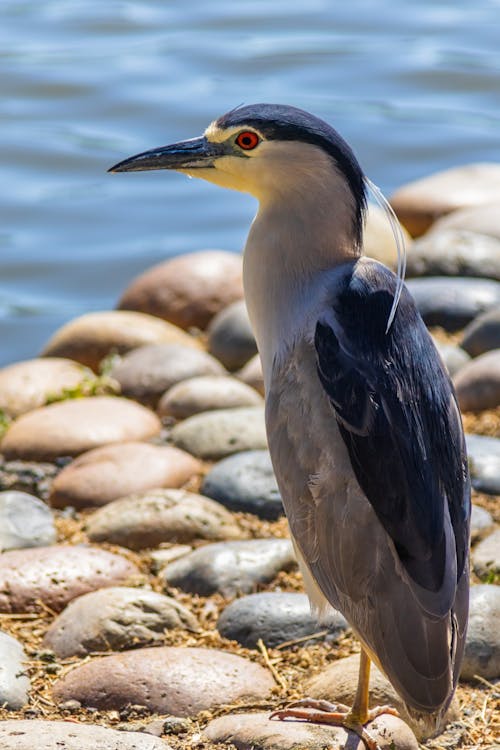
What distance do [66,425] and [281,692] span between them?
85.9 inches

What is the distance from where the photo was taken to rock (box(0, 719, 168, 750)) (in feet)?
9.93

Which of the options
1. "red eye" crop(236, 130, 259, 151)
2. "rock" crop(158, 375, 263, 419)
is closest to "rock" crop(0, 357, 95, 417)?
"rock" crop(158, 375, 263, 419)

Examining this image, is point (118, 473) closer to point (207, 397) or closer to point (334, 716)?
point (207, 397)

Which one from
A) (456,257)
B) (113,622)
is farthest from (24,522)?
(456,257)

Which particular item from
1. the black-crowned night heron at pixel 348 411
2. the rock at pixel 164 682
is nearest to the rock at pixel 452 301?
the black-crowned night heron at pixel 348 411

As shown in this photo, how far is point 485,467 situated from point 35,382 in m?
2.34

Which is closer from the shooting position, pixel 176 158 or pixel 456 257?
pixel 176 158

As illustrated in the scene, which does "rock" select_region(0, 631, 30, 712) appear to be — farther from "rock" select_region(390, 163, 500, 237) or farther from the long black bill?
"rock" select_region(390, 163, 500, 237)

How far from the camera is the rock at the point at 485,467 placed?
4863 mm

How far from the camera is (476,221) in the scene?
7594 millimetres

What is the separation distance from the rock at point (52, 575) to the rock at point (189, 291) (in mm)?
3047

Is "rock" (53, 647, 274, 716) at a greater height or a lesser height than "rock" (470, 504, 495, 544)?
greater

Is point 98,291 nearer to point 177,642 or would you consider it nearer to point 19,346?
point 19,346

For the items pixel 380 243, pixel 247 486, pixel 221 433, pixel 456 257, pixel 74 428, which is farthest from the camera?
pixel 380 243
